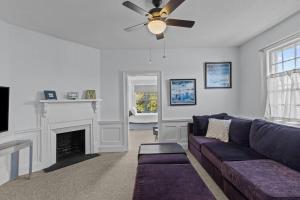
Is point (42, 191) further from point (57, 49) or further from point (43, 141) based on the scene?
point (57, 49)

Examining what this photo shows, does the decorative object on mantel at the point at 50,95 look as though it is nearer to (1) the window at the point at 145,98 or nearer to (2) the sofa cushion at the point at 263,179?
(2) the sofa cushion at the point at 263,179

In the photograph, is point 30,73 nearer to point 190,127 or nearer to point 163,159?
point 163,159

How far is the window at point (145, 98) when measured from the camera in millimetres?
10094

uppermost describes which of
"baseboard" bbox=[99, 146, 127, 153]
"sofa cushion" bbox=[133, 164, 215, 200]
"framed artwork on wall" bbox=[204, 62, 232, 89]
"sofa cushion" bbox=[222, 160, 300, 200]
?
"framed artwork on wall" bbox=[204, 62, 232, 89]

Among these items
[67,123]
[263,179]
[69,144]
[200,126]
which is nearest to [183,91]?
[200,126]

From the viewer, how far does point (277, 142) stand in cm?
263

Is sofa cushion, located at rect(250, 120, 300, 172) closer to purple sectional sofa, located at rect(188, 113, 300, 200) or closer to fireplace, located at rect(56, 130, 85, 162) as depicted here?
purple sectional sofa, located at rect(188, 113, 300, 200)

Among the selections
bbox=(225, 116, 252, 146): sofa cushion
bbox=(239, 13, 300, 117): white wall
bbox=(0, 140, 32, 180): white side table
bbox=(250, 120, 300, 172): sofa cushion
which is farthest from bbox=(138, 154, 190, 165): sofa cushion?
bbox=(239, 13, 300, 117): white wall

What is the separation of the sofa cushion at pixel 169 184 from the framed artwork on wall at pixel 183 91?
2.88 meters

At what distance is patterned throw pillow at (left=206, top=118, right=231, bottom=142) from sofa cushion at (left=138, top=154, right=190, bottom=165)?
4.41 ft

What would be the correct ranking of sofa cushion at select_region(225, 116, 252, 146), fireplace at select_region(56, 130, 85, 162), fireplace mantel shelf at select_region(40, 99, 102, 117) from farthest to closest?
fireplace at select_region(56, 130, 85, 162), fireplace mantel shelf at select_region(40, 99, 102, 117), sofa cushion at select_region(225, 116, 252, 146)

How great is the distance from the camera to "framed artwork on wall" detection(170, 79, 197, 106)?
205 inches

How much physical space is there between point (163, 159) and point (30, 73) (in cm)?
290

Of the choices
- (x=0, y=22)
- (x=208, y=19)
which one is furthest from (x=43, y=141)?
(x=208, y=19)
